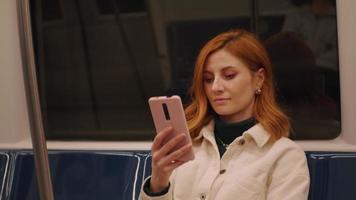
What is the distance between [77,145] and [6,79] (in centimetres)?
46

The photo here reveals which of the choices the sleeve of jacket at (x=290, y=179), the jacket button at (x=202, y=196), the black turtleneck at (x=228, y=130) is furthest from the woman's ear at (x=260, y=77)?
the jacket button at (x=202, y=196)

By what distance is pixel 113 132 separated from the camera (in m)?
2.50

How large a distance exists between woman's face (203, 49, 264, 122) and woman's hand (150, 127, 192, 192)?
12.1 inches

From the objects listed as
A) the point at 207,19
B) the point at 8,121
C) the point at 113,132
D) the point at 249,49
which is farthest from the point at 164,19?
the point at 8,121

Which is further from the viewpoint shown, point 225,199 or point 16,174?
point 16,174

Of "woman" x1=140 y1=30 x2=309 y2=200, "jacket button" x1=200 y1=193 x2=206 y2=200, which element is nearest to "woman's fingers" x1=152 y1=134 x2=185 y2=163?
"woman" x1=140 y1=30 x2=309 y2=200

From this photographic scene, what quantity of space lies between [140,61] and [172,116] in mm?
1034

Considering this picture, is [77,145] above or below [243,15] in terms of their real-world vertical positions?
below

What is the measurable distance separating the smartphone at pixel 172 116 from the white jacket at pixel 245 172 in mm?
215

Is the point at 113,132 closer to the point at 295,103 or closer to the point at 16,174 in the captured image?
the point at 16,174

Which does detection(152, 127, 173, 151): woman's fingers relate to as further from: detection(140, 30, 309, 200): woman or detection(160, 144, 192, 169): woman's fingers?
detection(140, 30, 309, 200): woman

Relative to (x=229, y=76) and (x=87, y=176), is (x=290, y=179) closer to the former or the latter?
(x=229, y=76)

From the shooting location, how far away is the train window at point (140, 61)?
84.4 inches

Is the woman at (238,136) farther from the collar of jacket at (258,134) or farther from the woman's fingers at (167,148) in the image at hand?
the woman's fingers at (167,148)
